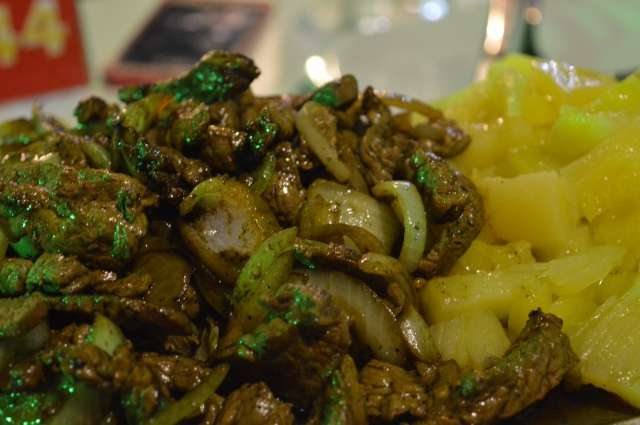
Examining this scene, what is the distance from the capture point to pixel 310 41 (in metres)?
6.13

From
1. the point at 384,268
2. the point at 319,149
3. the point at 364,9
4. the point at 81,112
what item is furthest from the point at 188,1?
the point at 384,268

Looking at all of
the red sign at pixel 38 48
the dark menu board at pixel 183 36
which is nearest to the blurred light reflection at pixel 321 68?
the dark menu board at pixel 183 36

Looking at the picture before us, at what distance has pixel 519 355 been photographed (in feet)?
6.69

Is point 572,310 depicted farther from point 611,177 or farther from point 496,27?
point 496,27

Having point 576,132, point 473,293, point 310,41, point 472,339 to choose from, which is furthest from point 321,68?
point 472,339

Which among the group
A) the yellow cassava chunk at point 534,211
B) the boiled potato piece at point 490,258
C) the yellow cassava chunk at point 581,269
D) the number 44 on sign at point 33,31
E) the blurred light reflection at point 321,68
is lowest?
the blurred light reflection at point 321,68

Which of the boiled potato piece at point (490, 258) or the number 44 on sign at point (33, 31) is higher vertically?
the boiled potato piece at point (490, 258)

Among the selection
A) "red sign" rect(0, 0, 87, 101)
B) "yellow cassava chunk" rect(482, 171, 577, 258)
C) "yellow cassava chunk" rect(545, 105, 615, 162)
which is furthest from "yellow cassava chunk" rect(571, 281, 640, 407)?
"red sign" rect(0, 0, 87, 101)

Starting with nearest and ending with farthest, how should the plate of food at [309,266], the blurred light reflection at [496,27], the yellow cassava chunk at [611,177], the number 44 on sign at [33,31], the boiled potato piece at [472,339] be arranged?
the plate of food at [309,266], the boiled potato piece at [472,339], the yellow cassava chunk at [611,177], the blurred light reflection at [496,27], the number 44 on sign at [33,31]

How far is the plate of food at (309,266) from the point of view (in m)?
1.96

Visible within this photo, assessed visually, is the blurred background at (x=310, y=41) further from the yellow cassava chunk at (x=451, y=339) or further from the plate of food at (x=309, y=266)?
the yellow cassava chunk at (x=451, y=339)

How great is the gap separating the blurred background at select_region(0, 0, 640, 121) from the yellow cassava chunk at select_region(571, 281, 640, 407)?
9.93 ft

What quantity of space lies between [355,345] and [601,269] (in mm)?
848

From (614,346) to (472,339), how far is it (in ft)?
1.35
